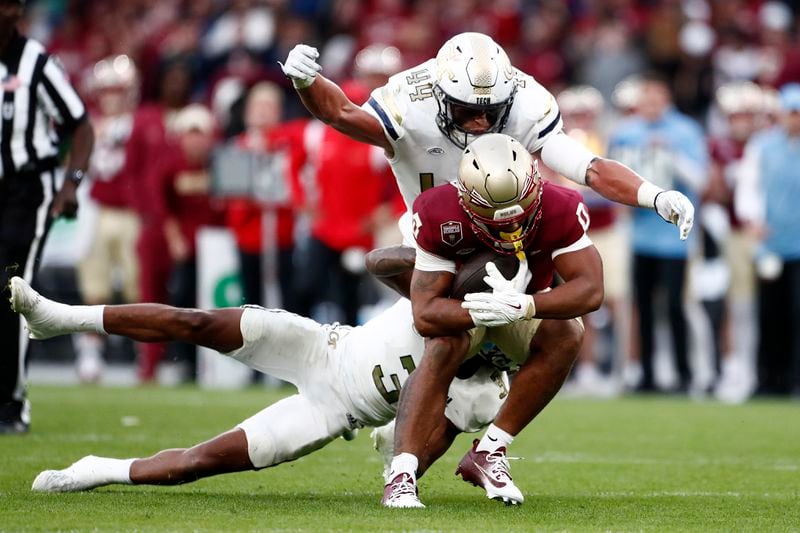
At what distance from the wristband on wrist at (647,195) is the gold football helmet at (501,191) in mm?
526

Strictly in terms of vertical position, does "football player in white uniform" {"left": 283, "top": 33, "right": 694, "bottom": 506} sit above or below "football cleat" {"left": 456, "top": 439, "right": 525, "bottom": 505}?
above

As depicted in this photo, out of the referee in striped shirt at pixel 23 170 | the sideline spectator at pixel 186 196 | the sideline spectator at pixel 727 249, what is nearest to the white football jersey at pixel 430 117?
the referee in striped shirt at pixel 23 170

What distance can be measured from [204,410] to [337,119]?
340 centimetres

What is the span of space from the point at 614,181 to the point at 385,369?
1082 mm

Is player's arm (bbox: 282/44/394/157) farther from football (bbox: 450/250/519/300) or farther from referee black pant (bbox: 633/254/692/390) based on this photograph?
referee black pant (bbox: 633/254/692/390)

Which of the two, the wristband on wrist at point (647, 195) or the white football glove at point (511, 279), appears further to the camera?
the wristband on wrist at point (647, 195)

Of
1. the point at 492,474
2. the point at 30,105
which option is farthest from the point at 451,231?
the point at 30,105

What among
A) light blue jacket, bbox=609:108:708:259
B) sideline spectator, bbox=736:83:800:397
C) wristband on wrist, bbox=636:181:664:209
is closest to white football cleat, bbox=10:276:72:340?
wristband on wrist, bbox=636:181:664:209

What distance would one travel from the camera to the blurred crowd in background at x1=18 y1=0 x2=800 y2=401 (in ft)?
33.4

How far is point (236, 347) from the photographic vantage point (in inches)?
202

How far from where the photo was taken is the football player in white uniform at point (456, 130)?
16.6ft

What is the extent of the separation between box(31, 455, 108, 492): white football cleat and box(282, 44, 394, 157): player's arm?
154 centimetres

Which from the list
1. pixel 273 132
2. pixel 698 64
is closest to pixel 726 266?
pixel 698 64

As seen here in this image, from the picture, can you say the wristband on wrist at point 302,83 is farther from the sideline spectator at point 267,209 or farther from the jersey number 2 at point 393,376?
the sideline spectator at point 267,209
